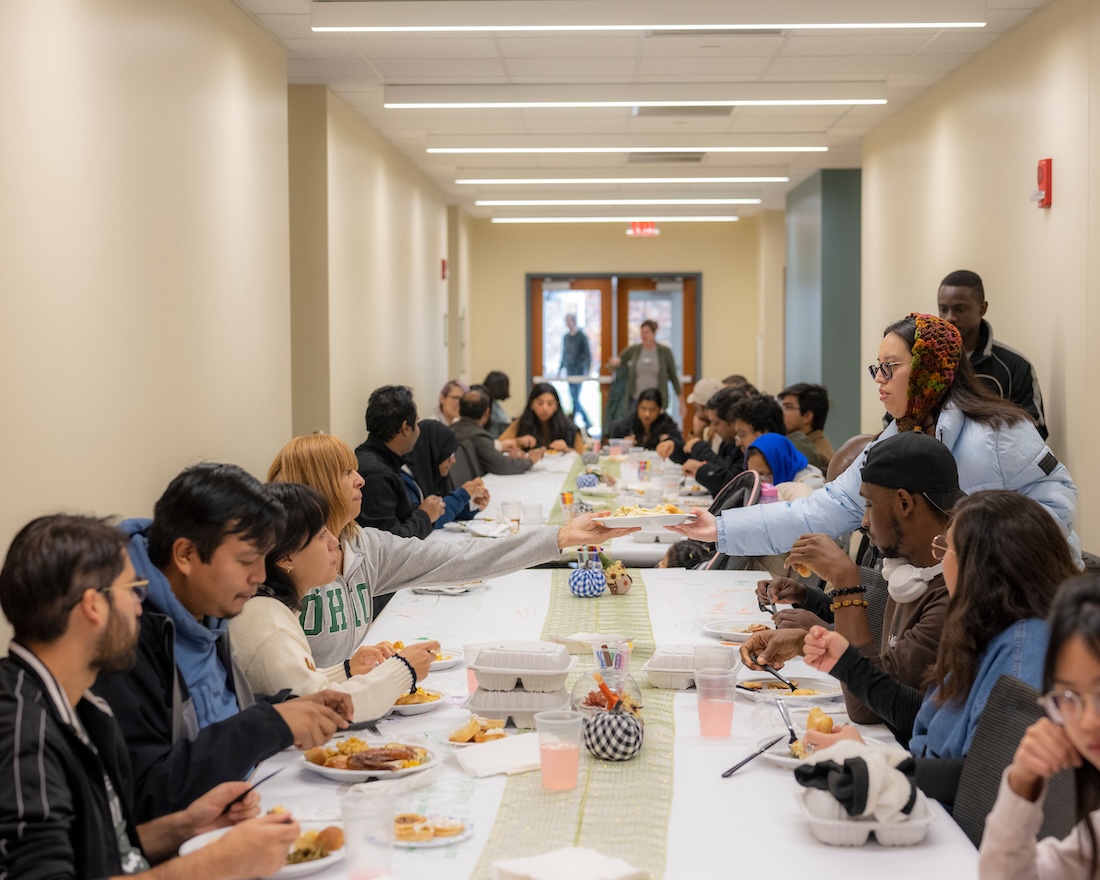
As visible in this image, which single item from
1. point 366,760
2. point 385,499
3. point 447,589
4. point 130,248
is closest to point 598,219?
point 385,499

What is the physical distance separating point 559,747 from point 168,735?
701 millimetres

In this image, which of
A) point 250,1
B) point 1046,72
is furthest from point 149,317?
point 1046,72

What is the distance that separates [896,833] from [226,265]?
475 cm

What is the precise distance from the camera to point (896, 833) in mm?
1976

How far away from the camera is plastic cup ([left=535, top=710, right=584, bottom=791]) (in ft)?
7.10

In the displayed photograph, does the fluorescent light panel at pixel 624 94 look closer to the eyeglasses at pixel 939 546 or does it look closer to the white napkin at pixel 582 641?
the white napkin at pixel 582 641

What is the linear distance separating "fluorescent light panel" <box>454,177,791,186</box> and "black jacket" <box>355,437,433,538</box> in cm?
677

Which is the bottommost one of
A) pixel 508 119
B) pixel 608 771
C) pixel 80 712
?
pixel 608 771

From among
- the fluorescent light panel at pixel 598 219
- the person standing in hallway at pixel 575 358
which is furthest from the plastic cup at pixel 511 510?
the person standing in hallway at pixel 575 358

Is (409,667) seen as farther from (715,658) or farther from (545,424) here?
(545,424)

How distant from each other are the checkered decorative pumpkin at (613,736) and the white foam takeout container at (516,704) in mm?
228

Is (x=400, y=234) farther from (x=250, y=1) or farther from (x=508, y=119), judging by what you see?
(x=250, y=1)

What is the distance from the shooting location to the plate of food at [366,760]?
7.43 feet

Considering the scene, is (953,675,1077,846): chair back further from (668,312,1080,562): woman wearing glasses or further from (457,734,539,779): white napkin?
(668,312,1080,562): woman wearing glasses
